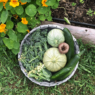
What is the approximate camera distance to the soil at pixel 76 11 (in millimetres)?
2082

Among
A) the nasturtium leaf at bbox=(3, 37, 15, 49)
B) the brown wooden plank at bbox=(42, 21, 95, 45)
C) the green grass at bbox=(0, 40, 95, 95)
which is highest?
the nasturtium leaf at bbox=(3, 37, 15, 49)

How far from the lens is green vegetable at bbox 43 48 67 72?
5.39ft

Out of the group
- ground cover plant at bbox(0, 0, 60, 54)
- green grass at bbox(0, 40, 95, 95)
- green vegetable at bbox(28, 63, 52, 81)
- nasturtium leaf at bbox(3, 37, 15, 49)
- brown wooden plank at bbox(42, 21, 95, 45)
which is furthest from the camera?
green grass at bbox(0, 40, 95, 95)

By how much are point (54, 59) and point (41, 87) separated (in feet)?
2.34

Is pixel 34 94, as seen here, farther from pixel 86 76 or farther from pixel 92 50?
pixel 92 50

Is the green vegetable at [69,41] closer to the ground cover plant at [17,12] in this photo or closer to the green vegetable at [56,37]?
the green vegetable at [56,37]

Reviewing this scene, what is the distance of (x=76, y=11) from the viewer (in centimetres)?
210

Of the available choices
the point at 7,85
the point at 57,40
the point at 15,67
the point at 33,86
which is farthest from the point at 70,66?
the point at 7,85

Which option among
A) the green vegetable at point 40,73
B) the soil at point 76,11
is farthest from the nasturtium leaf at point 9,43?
the soil at point 76,11

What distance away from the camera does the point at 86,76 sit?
2.06m

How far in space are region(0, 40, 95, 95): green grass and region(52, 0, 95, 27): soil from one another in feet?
1.39

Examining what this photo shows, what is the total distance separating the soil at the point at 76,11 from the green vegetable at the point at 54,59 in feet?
2.46

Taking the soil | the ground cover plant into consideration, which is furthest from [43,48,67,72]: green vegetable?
the soil

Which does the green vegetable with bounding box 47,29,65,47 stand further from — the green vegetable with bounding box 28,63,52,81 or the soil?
the soil
